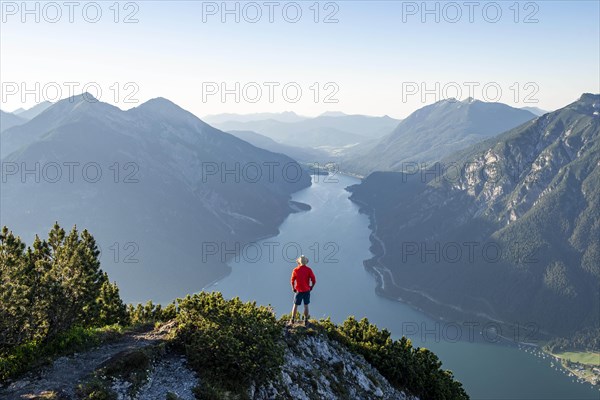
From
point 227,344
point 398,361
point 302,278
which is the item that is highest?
point 302,278

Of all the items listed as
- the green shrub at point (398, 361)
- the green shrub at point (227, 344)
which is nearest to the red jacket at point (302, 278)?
the green shrub at point (227, 344)

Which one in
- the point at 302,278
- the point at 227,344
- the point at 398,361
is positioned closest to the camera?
the point at 227,344

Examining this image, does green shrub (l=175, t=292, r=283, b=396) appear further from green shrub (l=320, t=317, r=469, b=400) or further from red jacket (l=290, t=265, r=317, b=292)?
green shrub (l=320, t=317, r=469, b=400)

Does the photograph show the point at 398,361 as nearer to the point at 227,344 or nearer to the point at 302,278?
the point at 302,278

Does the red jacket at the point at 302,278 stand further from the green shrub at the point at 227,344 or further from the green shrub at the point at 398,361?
the green shrub at the point at 398,361

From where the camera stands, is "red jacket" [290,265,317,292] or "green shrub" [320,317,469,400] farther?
"green shrub" [320,317,469,400]

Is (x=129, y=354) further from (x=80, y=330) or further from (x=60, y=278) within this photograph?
(x=60, y=278)

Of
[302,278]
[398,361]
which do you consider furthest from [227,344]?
[398,361]

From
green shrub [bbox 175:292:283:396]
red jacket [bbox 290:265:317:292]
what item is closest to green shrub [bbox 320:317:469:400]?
red jacket [bbox 290:265:317:292]

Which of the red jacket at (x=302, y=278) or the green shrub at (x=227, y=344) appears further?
the red jacket at (x=302, y=278)

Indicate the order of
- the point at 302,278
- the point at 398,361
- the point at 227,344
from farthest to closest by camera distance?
the point at 398,361 → the point at 302,278 → the point at 227,344

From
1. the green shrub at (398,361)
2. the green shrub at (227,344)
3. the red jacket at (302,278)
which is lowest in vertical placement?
the green shrub at (398,361)

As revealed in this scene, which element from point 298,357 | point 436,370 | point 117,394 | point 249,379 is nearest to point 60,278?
point 117,394

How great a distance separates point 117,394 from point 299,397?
949 cm
